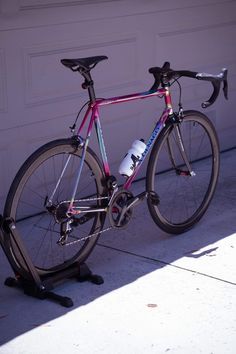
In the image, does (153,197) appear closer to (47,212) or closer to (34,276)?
(47,212)

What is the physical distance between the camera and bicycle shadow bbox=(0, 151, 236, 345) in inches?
159

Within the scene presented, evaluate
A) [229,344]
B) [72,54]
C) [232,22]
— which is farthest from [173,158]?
[232,22]

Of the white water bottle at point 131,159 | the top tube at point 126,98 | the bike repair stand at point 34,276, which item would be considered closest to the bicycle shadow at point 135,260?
the bike repair stand at point 34,276

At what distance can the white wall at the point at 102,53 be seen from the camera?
17.0 ft

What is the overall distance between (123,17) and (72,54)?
614mm

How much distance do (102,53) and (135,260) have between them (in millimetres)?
1829

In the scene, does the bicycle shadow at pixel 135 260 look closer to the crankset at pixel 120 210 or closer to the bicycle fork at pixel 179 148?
the crankset at pixel 120 210

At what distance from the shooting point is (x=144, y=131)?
20.6ft

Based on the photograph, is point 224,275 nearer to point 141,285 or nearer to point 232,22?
point 141,285

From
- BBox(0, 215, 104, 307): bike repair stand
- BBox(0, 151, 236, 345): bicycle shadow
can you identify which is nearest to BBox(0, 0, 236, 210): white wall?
BBox(0, 151, 236, 345): bicycle shadow

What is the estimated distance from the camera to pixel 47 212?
4.29 meters

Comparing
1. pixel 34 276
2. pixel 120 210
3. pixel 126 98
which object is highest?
pixel 126 98

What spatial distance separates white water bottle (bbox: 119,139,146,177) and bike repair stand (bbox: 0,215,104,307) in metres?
0.60

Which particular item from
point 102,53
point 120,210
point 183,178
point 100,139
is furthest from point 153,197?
point 102,53
